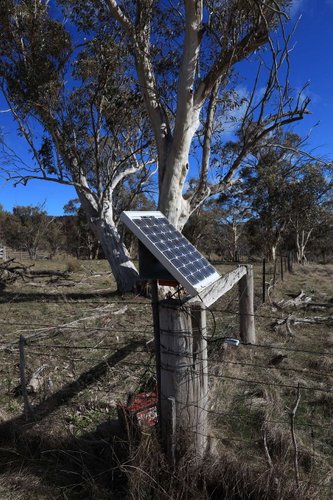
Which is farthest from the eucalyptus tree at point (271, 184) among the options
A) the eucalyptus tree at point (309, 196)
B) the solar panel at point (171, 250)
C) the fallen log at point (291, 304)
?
the solar panel at point (171, 250)

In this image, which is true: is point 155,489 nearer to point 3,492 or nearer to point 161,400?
point 161,400

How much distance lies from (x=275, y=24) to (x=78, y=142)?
6.65m

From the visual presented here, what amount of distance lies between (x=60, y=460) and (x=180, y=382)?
1228 millimetres

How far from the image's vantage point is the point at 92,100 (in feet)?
38.6

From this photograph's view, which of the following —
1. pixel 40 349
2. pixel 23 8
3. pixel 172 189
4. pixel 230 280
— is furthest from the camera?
pixel 23 8

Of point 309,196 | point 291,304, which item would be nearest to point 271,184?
point 309,196

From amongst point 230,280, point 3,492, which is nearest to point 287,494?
point 3,492

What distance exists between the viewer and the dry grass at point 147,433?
2701 millimetres

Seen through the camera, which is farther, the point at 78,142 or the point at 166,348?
the point at 78,142

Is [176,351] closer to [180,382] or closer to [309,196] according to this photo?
[180,382]

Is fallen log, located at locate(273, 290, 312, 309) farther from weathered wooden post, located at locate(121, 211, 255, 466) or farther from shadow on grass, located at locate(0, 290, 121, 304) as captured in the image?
weathered wooden post, located at locate(121, 211, 255, 466)

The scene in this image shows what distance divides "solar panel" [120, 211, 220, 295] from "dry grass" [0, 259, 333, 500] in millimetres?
371

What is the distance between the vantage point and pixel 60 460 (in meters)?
3.22

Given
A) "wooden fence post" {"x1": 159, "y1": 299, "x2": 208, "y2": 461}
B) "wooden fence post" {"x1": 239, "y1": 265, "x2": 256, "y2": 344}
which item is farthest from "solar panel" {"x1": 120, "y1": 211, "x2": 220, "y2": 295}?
"wooden fence post" {"x1": 239, "y1": 265, "x2": 256, "y2": 344}
